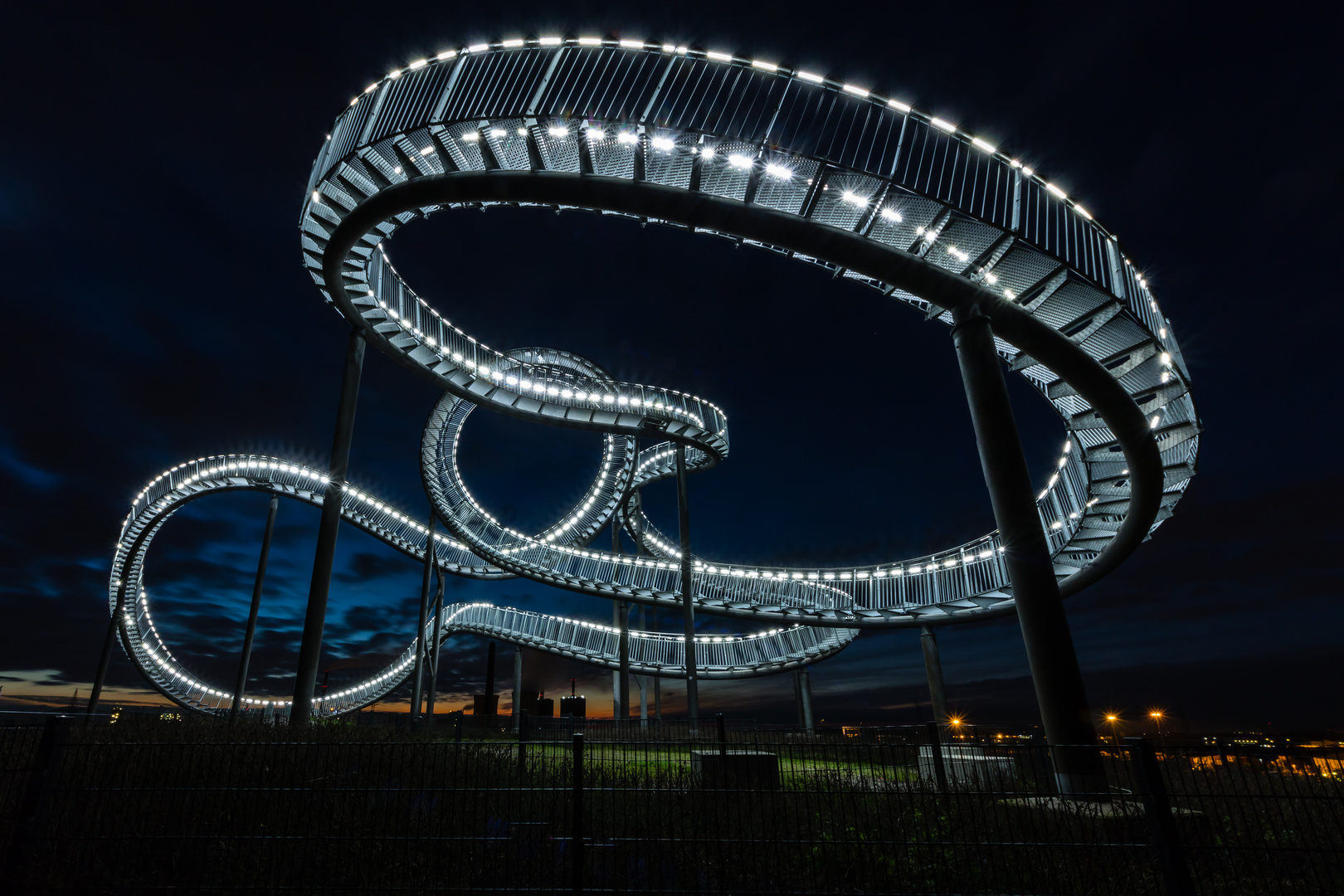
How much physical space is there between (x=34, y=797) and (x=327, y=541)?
34.6ft

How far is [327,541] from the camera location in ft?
47.3

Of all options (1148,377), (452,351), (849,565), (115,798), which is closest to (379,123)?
(452,351)

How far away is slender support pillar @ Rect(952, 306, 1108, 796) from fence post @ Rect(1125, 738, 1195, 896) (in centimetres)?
407

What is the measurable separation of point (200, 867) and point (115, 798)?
226 cm

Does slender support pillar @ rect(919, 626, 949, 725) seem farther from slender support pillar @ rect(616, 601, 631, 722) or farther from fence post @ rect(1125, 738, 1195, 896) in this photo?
fence post @ rect(1125, 738, 1195, 896)

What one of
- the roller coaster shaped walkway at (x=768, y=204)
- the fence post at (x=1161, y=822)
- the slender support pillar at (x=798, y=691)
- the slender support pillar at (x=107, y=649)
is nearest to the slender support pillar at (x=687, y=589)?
the roller coaster shaped walkway at (x=768, y=204)

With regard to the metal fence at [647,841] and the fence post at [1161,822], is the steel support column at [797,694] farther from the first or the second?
the fence post at [1161,822]

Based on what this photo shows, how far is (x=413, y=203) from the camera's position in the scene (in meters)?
11.8

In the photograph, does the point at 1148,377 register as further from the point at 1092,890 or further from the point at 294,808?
the point at 294,808

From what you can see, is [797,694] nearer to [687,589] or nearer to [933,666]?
[933,666]

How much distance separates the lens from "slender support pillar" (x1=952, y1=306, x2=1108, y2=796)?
340 inches

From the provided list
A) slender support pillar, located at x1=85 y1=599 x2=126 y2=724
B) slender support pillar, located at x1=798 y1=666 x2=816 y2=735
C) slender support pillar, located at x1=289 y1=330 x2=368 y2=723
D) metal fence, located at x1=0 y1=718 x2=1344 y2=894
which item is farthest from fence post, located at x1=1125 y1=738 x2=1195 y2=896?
slender support pillar, located at x1=85 y1=599 x2=126 y2=724

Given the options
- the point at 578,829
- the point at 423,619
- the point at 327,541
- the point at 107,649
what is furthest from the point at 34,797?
the point at 107,649

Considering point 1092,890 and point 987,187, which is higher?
point 987,187
